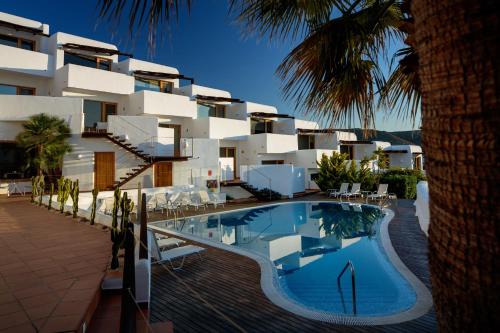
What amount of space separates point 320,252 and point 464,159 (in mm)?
9772

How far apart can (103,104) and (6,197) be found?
8858 millimetres

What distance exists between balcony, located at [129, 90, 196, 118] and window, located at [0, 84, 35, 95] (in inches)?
240

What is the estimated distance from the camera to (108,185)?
19.4m

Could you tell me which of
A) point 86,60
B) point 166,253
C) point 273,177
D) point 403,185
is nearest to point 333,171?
point 273,177

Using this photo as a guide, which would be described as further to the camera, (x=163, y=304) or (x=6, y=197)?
(x=6, y=197)

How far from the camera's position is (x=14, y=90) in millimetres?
19094

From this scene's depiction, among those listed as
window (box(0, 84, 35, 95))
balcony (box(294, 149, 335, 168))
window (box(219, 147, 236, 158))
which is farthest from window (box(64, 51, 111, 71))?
balcony (box(294, 149, 335, 168))

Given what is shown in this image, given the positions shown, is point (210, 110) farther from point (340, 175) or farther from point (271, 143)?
point (340, 175)

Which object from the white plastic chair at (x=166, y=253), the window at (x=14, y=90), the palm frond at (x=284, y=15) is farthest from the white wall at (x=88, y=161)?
the palm frond at (x=284, y=15)

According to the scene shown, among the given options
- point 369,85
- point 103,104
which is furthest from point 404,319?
point 103,104

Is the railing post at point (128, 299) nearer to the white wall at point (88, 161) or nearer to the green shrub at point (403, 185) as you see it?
the white wall at point (88, 161)

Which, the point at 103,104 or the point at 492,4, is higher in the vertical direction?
the point at 103,104

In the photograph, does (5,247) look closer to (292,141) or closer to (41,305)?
(41,305)

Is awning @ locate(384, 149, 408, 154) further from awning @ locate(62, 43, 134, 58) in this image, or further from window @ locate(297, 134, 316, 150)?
awning @ locate(62, 43, 134, 58)
